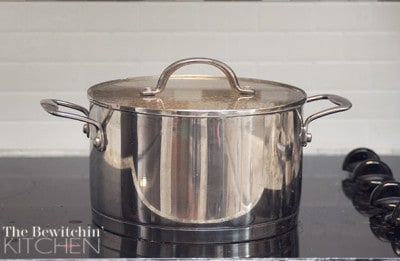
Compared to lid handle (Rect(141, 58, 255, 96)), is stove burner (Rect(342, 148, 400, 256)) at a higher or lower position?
lower

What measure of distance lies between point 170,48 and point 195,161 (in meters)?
0.63

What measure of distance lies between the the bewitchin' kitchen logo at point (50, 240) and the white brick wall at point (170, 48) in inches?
21.5

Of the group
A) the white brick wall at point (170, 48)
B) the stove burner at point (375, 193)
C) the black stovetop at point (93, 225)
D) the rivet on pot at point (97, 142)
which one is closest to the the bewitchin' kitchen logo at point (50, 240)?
the black stovetop at point (93, 225)

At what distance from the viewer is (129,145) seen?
3.55ft

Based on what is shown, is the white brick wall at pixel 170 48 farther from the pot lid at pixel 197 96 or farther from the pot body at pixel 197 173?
the pot body at pixel 197 173

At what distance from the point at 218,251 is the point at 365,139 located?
28.4 inches

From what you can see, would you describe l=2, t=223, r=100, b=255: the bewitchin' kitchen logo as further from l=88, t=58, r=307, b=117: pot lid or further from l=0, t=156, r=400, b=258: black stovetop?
l=88, t=58, r=307, b=117: pot lid

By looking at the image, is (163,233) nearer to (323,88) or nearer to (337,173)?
(337,173)

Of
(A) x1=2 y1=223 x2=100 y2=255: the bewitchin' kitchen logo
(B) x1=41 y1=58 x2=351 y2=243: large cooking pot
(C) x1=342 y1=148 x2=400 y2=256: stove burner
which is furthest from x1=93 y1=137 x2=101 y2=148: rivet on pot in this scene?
(C) x1=342 y1=148 x2=400 y2=256: stove burner

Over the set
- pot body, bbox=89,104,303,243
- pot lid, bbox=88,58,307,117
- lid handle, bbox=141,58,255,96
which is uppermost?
lid handle, bbox=141,58,255,96

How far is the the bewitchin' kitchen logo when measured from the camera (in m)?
1.06

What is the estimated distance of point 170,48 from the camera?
1647 mm

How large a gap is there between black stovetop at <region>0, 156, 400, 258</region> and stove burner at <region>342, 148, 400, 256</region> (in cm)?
1

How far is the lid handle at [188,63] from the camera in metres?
1.10
